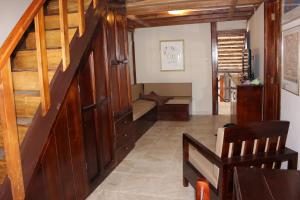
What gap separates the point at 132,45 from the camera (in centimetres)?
704

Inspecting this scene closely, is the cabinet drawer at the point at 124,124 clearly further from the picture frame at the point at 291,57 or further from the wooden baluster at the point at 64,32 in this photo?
the picture frame at the point at 291,57

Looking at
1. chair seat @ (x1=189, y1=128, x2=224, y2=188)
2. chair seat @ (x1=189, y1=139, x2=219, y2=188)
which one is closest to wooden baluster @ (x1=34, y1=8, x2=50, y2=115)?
chair seat @ (x1=189, y1=128, x2=224, y2=188)

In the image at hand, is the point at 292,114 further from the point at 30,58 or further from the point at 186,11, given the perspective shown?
the point at 186,11

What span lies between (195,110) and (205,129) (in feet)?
5.20

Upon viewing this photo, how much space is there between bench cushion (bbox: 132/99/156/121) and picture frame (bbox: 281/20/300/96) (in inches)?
102

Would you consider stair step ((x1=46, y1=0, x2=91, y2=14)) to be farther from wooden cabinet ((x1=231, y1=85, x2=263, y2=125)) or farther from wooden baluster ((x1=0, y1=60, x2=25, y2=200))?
wooden cabinet ((x1=231, y1=85, x2=263, y2=125))

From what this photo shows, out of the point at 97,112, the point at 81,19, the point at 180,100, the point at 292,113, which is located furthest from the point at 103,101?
the point at 180,100

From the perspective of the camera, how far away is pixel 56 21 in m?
3.07

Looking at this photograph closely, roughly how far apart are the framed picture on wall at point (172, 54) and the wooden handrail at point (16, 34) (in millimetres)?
5170

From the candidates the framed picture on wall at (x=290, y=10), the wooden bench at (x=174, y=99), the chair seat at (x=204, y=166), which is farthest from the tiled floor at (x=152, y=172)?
the framed picture on wall at (x=290, y=10)

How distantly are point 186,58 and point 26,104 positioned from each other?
16.7ft

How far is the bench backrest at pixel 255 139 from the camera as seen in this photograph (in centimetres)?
213

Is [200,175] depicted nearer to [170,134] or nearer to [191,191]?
[191,191]

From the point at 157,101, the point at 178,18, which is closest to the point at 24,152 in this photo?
the point at 157,101
